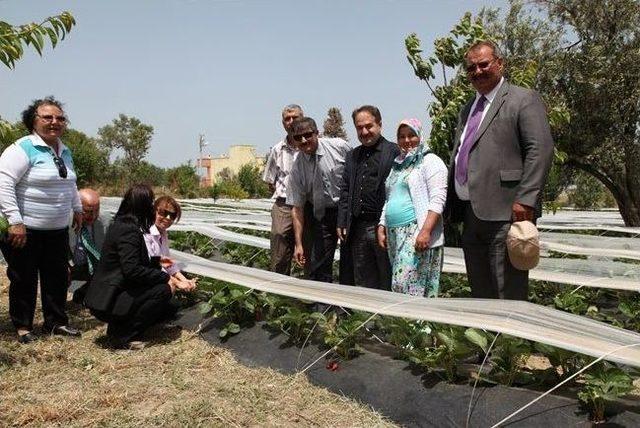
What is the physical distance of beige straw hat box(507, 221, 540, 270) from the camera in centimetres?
246

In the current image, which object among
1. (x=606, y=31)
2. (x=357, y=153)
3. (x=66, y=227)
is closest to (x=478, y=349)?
(x=357, y=153)

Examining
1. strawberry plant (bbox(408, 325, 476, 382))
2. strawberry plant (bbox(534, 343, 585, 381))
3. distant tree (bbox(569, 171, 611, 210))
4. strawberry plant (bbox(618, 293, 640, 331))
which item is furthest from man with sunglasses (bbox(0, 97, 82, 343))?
distant tree (bbox(569, 171, 611, 210))

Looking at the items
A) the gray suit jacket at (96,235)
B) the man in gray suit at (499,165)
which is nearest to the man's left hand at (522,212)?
the man in gray suit at (499,165)

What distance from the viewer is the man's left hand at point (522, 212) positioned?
2541 millimetres

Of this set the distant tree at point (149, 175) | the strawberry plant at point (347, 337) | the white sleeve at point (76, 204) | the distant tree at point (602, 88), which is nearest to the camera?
the strawberry plant at point (347, 337)

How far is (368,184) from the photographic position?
11.4 ft

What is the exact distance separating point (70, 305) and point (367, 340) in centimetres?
296

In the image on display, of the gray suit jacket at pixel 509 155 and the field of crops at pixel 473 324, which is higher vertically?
the gray suit jacket at pixel 509 155

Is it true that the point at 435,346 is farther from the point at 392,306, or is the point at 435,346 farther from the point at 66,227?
the point at 66,227

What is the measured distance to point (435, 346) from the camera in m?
2.89

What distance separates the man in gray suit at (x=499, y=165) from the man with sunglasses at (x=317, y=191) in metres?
1.18

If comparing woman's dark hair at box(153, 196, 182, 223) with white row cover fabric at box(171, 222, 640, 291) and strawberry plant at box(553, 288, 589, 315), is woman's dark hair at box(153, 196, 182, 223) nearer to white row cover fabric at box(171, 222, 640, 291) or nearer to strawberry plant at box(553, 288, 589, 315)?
white row cover fabric at box(171, 222, 640, 291)

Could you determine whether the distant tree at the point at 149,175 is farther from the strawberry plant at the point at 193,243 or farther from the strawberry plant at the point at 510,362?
the strawberry plant at the point at 510,362

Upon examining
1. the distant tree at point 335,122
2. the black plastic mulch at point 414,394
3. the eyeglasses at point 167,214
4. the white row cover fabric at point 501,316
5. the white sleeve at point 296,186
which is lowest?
the black plastic mulch at point 414,394
